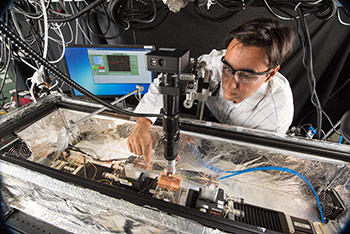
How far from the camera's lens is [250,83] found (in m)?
0.82

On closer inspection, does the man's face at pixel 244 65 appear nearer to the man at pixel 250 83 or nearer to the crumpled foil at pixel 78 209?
the man at pixel 250 83

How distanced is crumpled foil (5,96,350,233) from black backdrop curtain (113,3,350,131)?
1.12m

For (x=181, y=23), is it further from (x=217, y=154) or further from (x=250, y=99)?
(x=217, y=154)

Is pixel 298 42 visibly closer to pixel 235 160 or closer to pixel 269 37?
pixel 269 37

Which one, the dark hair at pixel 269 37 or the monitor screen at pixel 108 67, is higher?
the dark hair at pixel 269 37

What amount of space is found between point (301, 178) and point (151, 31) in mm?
1646

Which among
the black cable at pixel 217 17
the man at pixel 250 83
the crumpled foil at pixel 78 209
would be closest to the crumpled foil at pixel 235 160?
the crumpled foil at pixel 78 209

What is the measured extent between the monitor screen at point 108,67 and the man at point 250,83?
0.43 meters

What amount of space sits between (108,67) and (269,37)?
118cm

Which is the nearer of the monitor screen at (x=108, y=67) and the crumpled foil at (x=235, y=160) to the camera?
the crumpled foil at (x=235, y=160)

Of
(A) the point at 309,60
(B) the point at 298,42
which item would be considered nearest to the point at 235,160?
(A) the point at 309,60

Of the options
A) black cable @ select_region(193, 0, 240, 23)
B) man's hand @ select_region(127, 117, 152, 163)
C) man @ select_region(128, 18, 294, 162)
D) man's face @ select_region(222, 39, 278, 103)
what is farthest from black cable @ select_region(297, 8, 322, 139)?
man's hand @ select_region(127, 117, 152, 163)

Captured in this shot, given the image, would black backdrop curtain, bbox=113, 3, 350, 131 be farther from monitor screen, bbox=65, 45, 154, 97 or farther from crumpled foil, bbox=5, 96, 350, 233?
crumpled foil, bbox=5, 96, 350, 233

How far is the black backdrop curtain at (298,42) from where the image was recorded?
1.35 metres
